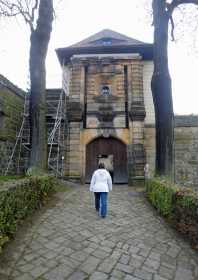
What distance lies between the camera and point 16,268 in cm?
405

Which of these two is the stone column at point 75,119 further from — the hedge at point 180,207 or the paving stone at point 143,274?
the paving stone at point 143,274

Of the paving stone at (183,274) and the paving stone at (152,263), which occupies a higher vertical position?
the paving stone at (152,263)

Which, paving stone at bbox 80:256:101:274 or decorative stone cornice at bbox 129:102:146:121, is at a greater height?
decorative stone cornice at bbox 129:102:146:121

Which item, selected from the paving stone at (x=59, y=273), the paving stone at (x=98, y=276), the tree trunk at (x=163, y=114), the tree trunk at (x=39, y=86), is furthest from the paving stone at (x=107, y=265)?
the tree trunk at (x=163, y=114)

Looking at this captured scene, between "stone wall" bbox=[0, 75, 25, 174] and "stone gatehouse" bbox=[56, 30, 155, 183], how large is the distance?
2799mm

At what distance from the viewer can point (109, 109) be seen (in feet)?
50.0

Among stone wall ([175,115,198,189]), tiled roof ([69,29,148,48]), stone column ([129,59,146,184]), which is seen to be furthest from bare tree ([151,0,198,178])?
tiled roof ([69,29,148,48])

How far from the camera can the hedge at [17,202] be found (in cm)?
485

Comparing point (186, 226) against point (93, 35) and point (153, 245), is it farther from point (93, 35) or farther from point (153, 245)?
point (93, 35)

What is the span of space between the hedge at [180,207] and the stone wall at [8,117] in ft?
24.6

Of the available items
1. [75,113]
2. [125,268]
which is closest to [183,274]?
[125,268]

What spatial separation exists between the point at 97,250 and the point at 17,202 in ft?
6.57

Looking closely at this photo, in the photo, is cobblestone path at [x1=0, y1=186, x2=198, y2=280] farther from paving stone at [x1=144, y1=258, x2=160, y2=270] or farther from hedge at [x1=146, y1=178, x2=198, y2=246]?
hedge at [x1=146, y1=178, x2=198, y2=246]

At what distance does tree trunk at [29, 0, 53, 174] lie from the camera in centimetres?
948
